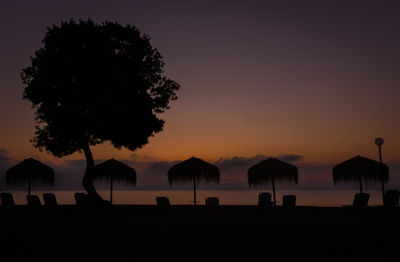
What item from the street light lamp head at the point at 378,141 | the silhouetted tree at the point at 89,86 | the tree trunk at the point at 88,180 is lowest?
the tree trunk at the point at 88,180

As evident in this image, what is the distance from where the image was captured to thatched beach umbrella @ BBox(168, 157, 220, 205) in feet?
71.3

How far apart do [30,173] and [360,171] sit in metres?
16.4

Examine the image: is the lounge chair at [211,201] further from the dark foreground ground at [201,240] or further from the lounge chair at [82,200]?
the dark foreground ground at [201,240]

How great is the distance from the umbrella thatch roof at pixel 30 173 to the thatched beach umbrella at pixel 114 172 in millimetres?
2751

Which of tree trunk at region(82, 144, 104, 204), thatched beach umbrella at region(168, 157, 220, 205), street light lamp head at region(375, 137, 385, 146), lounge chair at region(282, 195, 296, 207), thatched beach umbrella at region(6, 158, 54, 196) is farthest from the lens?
thatched beach umbrella at region(6, 158, 54, 196)

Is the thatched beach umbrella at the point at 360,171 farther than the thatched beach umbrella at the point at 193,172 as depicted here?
No

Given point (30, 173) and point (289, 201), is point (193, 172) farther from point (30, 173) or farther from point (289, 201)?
point (30, 173)

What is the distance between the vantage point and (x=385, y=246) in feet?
25.8

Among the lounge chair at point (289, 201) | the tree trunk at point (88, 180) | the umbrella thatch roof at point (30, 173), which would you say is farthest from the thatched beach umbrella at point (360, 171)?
the umbrella thatch roof at point (30, 173)

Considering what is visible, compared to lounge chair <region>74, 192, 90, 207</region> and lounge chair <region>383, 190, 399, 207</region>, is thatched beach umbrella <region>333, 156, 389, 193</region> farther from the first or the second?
lounge chair <region>74, 192, 90, 207</region>

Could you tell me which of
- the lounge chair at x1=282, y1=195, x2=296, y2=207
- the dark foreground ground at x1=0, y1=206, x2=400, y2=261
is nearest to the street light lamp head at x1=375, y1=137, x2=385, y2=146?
the lounge chair at x1=282, y1=195, x2=296, y2=207

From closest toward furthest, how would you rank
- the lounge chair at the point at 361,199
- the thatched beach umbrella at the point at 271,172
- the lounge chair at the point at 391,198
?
the lounge chair at the point at 391,198, the lounge chair at the point at 361,199, the thatched beach umbrella at the point at 271,172

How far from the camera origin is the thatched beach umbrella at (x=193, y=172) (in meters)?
21.7

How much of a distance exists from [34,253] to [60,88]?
41.7 feet
